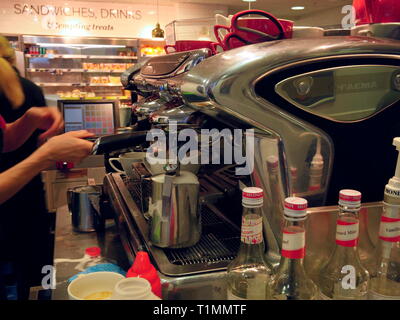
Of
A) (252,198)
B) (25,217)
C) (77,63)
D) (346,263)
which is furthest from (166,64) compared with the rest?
(77,63)

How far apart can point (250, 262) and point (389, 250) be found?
259 mm

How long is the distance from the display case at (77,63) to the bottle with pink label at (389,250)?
653 centimetres

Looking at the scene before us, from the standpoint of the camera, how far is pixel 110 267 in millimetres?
1097

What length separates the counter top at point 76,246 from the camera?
1149 millimetres

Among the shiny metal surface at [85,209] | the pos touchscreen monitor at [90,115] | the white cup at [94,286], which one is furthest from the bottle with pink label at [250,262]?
the pos touchscreen monitor at [90,115]

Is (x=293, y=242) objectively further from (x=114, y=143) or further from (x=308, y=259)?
(x=114, y=143)

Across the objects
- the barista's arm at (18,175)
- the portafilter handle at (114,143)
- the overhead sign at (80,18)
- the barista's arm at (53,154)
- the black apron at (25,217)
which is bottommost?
the black apron at (25,217)

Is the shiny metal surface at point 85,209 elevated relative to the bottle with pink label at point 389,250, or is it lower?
lower

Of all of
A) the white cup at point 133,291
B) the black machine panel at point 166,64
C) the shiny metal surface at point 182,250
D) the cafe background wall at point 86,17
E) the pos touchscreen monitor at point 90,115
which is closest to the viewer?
the white cup at point 133,291

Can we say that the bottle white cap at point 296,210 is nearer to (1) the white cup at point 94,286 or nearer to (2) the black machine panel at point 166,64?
(1) the white cup at point 94,286

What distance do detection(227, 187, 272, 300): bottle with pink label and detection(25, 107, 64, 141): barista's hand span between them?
3.96 feet

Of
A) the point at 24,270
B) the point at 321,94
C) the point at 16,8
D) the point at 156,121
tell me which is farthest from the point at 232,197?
the point at 16,8

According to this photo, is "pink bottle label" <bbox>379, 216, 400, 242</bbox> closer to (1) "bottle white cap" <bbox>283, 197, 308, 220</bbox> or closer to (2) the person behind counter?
(1) "bottle white cap" <bbox>283, 197, 308, 220</bbox>

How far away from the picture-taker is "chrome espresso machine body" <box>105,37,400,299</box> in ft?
2.56
